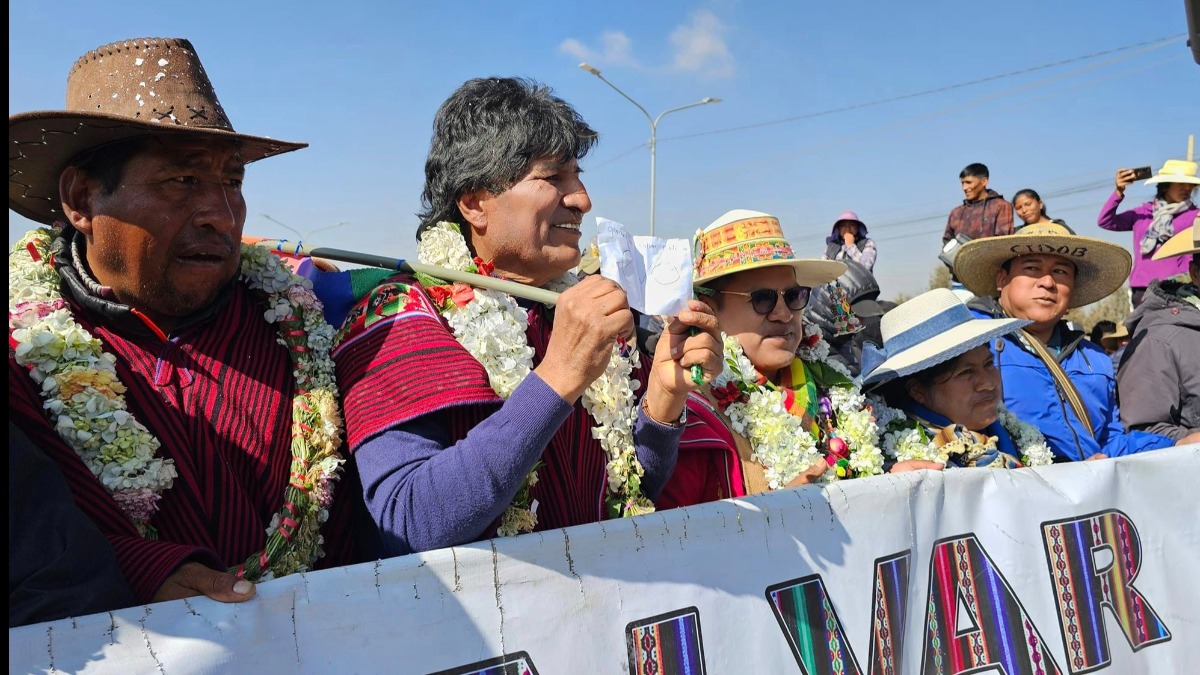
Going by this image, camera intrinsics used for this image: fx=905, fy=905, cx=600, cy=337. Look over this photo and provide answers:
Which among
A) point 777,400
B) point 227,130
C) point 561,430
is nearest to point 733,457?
point 777,400

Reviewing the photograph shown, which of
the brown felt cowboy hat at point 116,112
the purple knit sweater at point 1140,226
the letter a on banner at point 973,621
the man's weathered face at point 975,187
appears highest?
the man's weathered face at point 975,187

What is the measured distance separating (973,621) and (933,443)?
1.02 meters

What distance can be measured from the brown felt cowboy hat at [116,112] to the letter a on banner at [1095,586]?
2.51m

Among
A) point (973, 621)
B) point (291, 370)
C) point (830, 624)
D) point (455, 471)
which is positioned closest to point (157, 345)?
point (291, 370)

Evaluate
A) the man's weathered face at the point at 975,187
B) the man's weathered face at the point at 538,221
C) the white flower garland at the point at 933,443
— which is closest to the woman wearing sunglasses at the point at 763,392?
the white flower garland at the point at 933,443

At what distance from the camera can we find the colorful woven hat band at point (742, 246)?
3281 millimetres

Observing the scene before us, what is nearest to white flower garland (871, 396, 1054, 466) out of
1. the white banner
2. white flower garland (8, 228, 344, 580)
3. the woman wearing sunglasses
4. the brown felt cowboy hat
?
the woman wearing sunglasses

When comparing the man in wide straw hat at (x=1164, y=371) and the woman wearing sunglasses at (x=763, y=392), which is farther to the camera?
the man in wide straw hat at (x=1164, y=371)

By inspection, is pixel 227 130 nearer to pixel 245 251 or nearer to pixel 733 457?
pixel 245 251

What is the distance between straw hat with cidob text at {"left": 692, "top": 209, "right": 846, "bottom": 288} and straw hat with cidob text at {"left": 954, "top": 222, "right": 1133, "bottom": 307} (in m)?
1.33

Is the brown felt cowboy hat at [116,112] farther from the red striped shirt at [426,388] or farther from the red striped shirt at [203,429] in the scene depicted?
the red striped shirt at [426,388]

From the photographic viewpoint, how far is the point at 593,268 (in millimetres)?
3238

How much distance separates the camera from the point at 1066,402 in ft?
13.4

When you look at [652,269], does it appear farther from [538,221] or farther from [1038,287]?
[1038,287]
